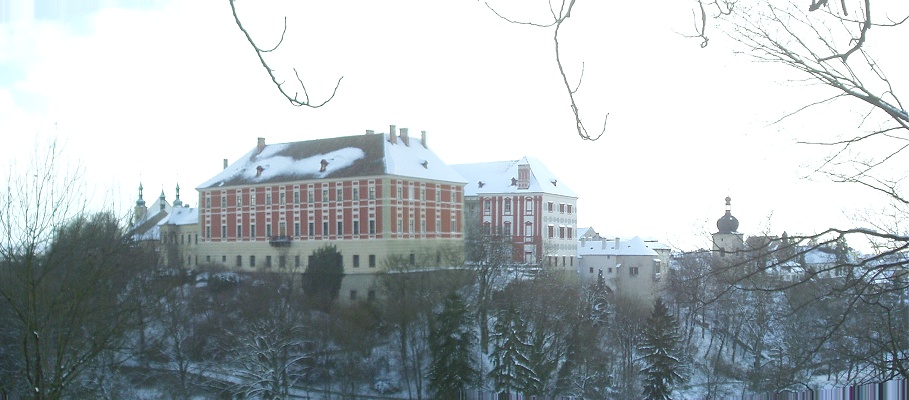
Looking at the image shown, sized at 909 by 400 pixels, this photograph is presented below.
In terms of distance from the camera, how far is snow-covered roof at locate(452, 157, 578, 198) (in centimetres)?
2003

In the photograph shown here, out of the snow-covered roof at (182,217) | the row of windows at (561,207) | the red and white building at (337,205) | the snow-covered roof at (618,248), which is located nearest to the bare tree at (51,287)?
the red and white building at (337,205)

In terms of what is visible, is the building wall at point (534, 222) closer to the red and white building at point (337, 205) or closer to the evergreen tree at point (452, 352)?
the red and white building at point (337, 205)

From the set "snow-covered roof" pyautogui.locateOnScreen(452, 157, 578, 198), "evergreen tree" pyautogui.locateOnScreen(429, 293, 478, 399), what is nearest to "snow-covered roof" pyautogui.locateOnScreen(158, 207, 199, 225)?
"snow-covered roof" pyautogui.locateOnScreen(452, 157, 578, 198)

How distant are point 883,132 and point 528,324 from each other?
38.8ft

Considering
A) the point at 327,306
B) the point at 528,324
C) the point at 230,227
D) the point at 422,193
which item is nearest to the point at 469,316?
the point at 528,324

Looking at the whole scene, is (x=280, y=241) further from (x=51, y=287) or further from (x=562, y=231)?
(x=51, y=287)

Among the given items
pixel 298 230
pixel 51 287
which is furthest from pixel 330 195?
pixel 51 287

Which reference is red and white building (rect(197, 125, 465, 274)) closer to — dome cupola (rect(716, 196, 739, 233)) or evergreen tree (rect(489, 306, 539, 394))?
evergreen tree (rect(489, 306, 539, 394))

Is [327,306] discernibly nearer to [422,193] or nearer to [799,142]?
[422,193]

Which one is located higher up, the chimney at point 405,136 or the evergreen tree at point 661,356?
the chimney at point 405,136

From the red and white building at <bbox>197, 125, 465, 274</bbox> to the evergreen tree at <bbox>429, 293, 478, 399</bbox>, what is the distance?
3.98m

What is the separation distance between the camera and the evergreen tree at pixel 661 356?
1149 cm

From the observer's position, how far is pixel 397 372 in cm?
1472

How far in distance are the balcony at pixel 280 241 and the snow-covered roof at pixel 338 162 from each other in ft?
5.44
